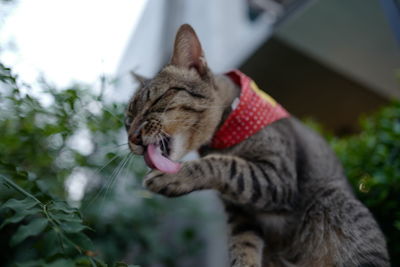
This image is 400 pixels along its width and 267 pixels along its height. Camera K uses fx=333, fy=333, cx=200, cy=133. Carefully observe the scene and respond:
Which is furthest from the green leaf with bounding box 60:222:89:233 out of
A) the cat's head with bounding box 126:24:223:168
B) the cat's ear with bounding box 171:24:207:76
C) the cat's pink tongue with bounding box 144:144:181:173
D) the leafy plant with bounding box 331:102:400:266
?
the leafy plant with bounding box 331:102:400:266

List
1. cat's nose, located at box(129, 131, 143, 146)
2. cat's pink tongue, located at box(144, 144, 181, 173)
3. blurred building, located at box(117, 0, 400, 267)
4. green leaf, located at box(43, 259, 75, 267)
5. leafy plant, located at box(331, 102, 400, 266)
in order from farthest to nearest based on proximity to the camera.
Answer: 1. blurred building, located at box(117, 0, 400, 267)
2. leafy plant, located at box(331, 102, 400, 266)
3. cat's nose, located at box(129, 131, 143, 146)
4. cat's pink tongue, located at box(144, 144, 181, 173)
5. green leaf, located at box(43, 259, 75, 267)

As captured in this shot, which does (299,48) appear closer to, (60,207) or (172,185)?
(172,185)

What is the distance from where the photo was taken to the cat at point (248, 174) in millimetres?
1290

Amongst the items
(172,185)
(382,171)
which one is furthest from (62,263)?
(382,171)

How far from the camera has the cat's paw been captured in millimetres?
1210

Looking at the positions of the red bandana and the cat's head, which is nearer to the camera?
the cat's head

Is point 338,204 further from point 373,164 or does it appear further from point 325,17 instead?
point 325,17

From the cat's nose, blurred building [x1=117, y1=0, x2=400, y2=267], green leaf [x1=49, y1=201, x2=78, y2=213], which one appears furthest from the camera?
blurred building [x1=117, y1=0, x2=400, y2=267]

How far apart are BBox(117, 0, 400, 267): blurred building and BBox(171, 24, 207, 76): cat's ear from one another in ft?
2.27

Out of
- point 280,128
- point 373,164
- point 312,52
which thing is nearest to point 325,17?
point 312,52

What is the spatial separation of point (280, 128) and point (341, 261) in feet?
2.04

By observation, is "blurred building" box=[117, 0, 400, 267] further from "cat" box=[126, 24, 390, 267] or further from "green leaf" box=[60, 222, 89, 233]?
"green leaf" box=[60, 222, 89, 233]

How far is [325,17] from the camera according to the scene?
2.77 metres

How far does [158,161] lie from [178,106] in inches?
11.7
